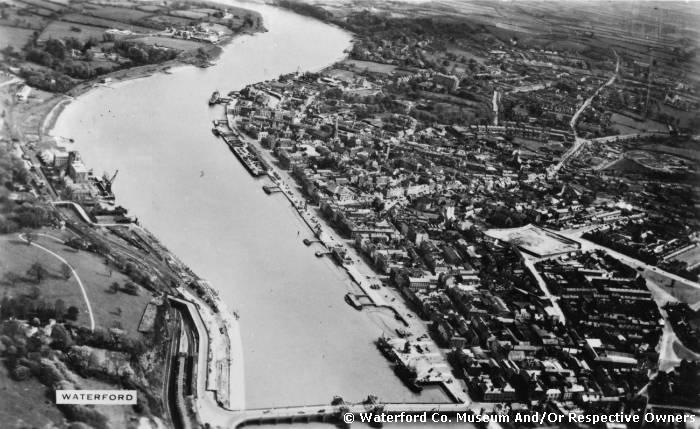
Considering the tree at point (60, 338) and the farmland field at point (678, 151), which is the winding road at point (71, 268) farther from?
the farmland field at point (678, 151)

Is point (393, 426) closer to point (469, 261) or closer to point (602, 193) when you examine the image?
point (469, 261)

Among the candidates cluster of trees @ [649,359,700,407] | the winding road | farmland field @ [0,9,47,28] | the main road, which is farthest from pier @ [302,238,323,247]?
farmland field @ [0,9,47,28]

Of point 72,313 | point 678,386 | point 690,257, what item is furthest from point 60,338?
point 690,257

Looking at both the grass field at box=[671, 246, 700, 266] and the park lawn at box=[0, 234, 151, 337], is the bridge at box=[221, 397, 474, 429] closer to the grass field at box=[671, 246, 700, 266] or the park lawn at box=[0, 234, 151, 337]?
the park lawn at box=[0, 234, 151, 337]

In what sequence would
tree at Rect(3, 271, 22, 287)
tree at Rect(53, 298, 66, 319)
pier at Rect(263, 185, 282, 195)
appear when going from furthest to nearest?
pier at Rect(263, 185, 282, 195) < tree at Rect(3, 271, 22, 287) < tree at Rect(53, 298, 66, 319)

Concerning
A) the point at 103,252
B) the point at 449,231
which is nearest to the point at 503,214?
the point at 449,231
